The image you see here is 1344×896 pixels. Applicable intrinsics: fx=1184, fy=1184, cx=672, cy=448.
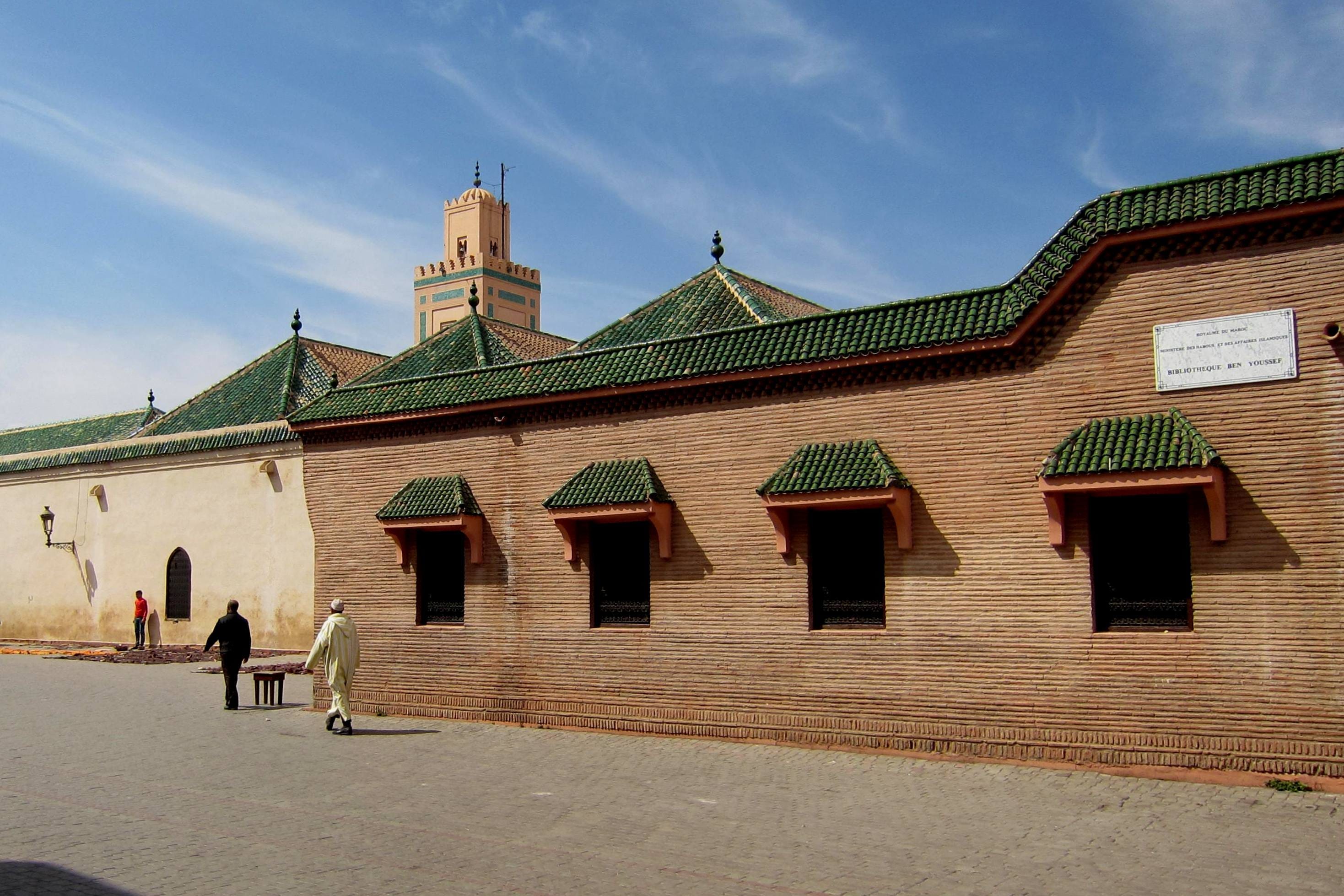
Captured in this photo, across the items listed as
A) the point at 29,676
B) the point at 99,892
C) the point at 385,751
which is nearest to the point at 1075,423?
the point at 385,751

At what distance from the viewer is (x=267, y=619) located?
25.2 m

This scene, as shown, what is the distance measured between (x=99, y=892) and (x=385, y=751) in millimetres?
5536

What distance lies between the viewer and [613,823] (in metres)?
9.08

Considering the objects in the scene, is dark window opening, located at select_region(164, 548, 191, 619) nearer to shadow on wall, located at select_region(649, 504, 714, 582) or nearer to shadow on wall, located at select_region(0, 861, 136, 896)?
shadow on wall, located at select_region(649, 504, 714, 582)

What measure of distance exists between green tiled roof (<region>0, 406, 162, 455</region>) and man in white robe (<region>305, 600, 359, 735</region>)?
64.6 feet

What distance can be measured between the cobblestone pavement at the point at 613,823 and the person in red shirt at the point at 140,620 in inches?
555

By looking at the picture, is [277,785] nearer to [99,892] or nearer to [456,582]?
[99,892]

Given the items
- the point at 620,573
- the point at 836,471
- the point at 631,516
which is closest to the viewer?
the point at 836,471

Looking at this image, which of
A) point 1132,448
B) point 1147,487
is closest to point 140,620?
point 1132,448

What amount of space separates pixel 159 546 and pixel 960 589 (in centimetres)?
2197

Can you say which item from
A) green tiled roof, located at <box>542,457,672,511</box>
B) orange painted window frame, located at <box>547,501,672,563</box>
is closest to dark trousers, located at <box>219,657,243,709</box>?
green tiled roof, located at <box>542,457,672,511</box>

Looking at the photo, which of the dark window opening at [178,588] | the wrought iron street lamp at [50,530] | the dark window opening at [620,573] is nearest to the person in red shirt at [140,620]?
the dark window opening at [178,588]

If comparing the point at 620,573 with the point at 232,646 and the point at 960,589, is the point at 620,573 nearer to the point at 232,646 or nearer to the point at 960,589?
the point at 960,589

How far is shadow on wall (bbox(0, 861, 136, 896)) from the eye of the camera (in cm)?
725
